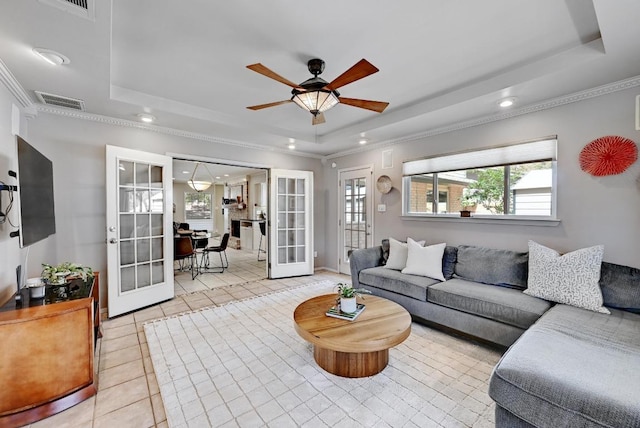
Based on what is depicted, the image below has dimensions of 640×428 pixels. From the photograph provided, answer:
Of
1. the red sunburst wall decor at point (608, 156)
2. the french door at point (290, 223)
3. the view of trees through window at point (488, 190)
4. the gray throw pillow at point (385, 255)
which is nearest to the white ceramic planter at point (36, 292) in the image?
the french door at point (290, 223)

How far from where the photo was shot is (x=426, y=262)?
10.8 ft

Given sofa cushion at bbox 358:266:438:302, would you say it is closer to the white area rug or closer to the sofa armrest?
the sofa armrest

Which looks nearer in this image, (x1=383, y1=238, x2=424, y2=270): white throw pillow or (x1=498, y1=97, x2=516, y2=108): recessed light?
(x1=498, y1=97, x2=516, y2=108): recessed light

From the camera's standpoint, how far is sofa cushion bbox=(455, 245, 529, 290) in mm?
2799

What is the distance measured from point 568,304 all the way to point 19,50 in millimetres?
4683

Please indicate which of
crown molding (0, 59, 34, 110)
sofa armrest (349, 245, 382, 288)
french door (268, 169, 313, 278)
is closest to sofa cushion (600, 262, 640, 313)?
sofa armrest (349, 245, 382, 288)

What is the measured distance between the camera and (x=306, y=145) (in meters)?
4.92

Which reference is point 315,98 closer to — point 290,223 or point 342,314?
point 342,314

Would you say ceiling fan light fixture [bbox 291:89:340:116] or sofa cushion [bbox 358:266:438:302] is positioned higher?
ceiling fan light fixture [bbox 291:89:340:116]

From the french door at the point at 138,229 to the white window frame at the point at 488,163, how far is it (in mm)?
3553

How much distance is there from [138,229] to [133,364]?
1.81 meters

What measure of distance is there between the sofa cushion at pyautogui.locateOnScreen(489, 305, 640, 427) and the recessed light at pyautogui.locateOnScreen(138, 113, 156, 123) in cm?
412

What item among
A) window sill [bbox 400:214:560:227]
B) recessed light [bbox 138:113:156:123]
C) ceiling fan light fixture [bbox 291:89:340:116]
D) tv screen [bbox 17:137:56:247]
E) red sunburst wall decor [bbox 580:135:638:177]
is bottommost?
window sill [bbox 400:214:560:227]

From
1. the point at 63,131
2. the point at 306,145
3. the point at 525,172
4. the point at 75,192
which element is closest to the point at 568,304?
the point at 525,172
